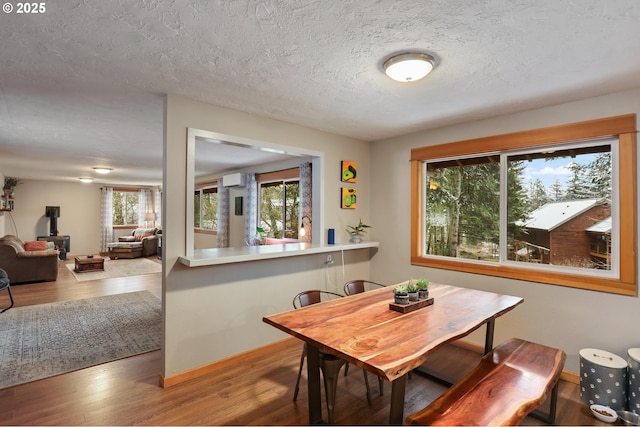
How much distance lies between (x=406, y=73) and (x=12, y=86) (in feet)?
9.92

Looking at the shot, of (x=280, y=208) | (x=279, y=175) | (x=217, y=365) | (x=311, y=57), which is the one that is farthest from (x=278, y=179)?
(x=311, y=57)

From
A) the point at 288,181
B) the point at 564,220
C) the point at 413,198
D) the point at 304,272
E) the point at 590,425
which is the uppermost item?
the point at 288,181

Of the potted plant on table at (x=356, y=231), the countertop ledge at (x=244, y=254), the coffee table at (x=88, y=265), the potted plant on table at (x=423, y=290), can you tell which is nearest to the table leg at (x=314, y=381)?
the potted plant on table at (x=423, y=290)

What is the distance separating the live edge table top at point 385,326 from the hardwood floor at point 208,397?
0.76 m

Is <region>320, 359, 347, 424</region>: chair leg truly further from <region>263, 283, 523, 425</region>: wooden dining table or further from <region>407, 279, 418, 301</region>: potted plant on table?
<region>407, 279, 418, 301</region>: potted plant on table

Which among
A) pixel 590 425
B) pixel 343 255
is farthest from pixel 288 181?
pixel 590 425

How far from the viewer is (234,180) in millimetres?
6809

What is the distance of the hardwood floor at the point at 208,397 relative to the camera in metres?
2.12

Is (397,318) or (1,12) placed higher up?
(1,12)

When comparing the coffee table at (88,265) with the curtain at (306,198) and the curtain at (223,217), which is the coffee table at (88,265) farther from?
the curtain at (306,198)

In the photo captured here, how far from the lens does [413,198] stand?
3.76 metres

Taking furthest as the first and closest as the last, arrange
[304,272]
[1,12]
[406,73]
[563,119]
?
[304,272]
[563,119]
[406,73]
[1,12]

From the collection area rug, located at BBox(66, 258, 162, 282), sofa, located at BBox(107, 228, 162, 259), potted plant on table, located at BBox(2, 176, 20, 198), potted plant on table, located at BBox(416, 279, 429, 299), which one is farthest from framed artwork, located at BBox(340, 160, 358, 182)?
potted plant on table, located at BBox(2, 176, 20, 198)

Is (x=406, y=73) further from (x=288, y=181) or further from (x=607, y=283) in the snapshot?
(x=288, y=181)
